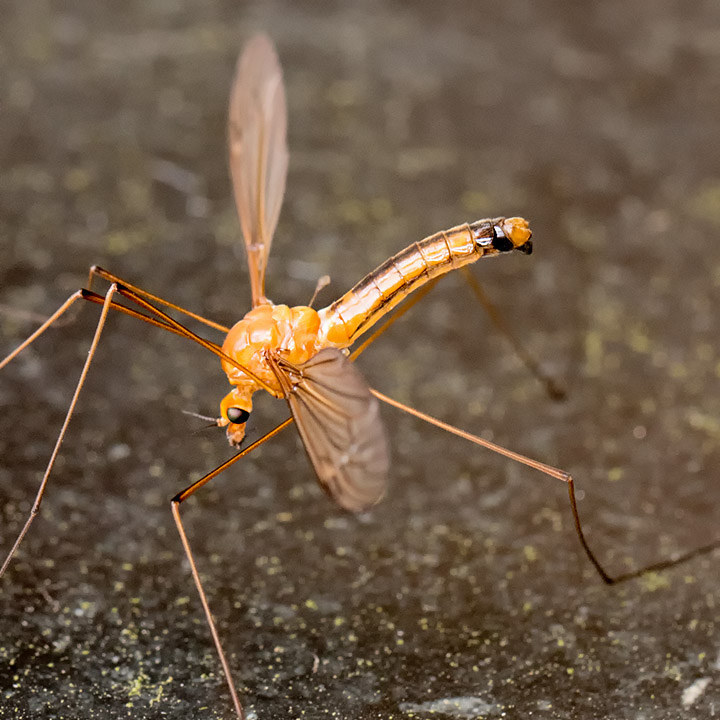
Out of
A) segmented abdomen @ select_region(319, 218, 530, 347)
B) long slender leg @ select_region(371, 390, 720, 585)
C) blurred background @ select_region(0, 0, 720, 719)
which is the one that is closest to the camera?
blurred background @ select_region(0, 0, 720, 719)

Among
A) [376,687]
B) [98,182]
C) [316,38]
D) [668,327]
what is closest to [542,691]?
[376,687]

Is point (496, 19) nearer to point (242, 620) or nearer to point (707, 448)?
point (707, 448)

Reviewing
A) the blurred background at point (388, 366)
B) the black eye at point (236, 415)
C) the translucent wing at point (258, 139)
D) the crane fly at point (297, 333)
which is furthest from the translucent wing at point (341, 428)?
the translucent wing at point (258, 139)

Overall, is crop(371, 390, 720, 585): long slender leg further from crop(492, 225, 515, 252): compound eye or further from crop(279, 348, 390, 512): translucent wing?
crop(492, 225, 515, 252): compound eye

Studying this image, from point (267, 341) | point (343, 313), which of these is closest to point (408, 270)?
point (343, 313)

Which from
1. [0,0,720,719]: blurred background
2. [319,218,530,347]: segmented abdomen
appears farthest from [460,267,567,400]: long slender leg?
[319,218,530,347]: segmented abdomen

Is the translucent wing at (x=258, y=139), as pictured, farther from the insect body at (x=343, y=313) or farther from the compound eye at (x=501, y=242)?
the compound eye at (x=501, y=242)
